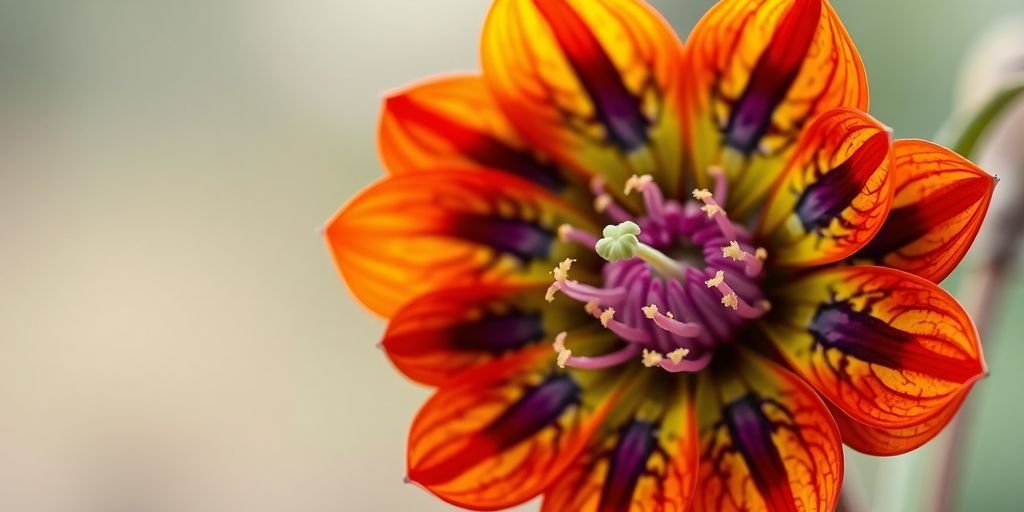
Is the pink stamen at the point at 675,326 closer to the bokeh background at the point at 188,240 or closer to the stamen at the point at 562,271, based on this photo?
the stamen at the point at 562,271

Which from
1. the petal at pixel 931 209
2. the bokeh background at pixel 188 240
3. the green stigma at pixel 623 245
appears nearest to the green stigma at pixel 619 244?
the green stigma at pixel 623 245

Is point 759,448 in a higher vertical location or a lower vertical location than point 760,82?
lower

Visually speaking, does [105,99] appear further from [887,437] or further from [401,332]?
[887,437]

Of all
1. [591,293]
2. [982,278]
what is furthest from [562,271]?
[982,278]

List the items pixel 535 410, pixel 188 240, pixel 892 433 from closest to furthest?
pixel 892 433, pixel 535 410, pixel 188 240

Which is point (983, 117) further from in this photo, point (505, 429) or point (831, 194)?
point (505, 429)

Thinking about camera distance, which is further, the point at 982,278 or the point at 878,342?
the point at 982,278
